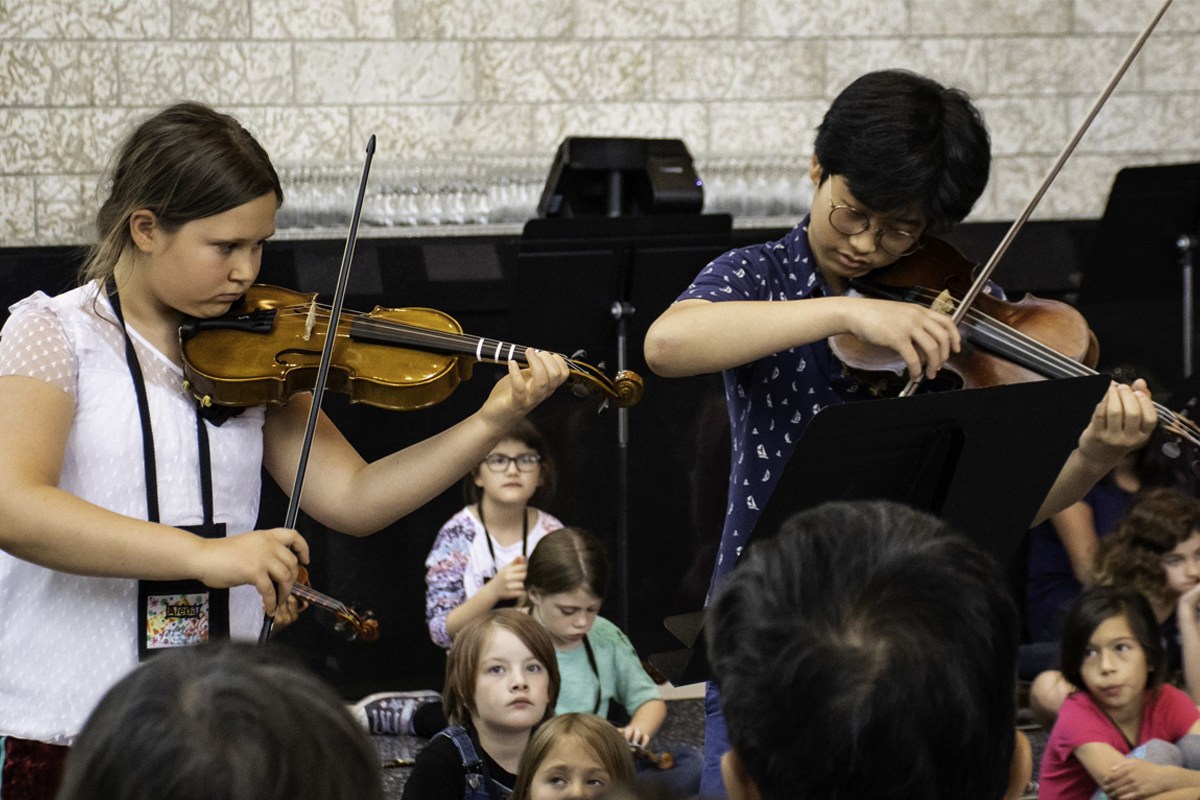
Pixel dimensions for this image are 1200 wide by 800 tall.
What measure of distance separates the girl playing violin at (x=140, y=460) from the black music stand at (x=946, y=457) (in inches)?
15.5

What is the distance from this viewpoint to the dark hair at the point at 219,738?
73cm

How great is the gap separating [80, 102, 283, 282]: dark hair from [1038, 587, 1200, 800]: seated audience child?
5.64 feet

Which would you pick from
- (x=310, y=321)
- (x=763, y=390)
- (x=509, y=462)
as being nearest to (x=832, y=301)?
(x=763, y=390)

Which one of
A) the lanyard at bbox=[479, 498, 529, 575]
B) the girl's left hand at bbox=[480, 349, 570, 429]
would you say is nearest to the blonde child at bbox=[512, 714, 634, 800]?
the girl's left hand at bbox=[480, 349, 570, 429]

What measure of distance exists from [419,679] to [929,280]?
221 cm

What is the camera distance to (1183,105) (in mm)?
5277

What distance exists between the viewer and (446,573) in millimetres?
3352

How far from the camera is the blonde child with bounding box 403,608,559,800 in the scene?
234cm

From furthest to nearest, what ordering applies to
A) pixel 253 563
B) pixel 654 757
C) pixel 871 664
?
pixel 654 757
pixel 253 563
pixel 871 664

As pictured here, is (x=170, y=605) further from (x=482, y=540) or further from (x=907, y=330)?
(x=482, y=540)

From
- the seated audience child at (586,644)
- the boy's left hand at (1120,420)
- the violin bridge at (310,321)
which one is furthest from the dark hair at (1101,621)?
the violin bridge at (310,321)

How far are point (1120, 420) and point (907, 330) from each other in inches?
12.4

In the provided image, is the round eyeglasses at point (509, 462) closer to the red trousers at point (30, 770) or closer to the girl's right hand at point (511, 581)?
the girl's right hand at point (511, 581)

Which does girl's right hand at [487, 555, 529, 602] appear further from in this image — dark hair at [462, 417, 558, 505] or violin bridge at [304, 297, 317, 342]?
violin bridge at [304, 297, 317, 342]
